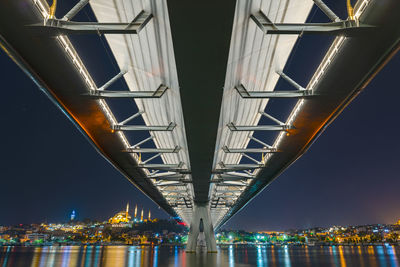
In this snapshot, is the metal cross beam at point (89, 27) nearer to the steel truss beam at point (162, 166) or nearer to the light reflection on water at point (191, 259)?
the steel truss beam at point (162, 166)

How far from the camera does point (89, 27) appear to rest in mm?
8195

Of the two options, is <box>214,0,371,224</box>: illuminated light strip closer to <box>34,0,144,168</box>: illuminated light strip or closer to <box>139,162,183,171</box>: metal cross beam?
<box>34,0,144,168</box>: illuminated light strip

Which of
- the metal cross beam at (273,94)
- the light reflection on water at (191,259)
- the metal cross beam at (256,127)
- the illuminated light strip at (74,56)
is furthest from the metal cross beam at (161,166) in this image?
the metal cross beam at (273,94)

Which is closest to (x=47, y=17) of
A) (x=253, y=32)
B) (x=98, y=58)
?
(x=98, y=58)

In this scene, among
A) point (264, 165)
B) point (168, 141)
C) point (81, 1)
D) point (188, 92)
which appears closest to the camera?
point (81, 1)

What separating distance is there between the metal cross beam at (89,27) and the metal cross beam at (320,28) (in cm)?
319

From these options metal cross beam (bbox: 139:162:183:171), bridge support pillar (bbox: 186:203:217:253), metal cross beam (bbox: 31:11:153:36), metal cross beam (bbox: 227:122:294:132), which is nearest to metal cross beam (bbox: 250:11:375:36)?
metal cross beam (bbox: 31:11:153:36)

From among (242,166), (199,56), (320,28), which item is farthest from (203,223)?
(320,28)

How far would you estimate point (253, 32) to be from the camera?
400 inches

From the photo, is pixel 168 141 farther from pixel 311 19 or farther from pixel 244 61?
pixel 311 19

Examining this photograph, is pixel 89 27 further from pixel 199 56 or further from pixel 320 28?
pixel 320 28

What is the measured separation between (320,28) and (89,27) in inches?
230

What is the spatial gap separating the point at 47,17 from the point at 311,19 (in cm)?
728

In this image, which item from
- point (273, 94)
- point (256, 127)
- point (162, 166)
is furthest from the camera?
point (162, 166)
